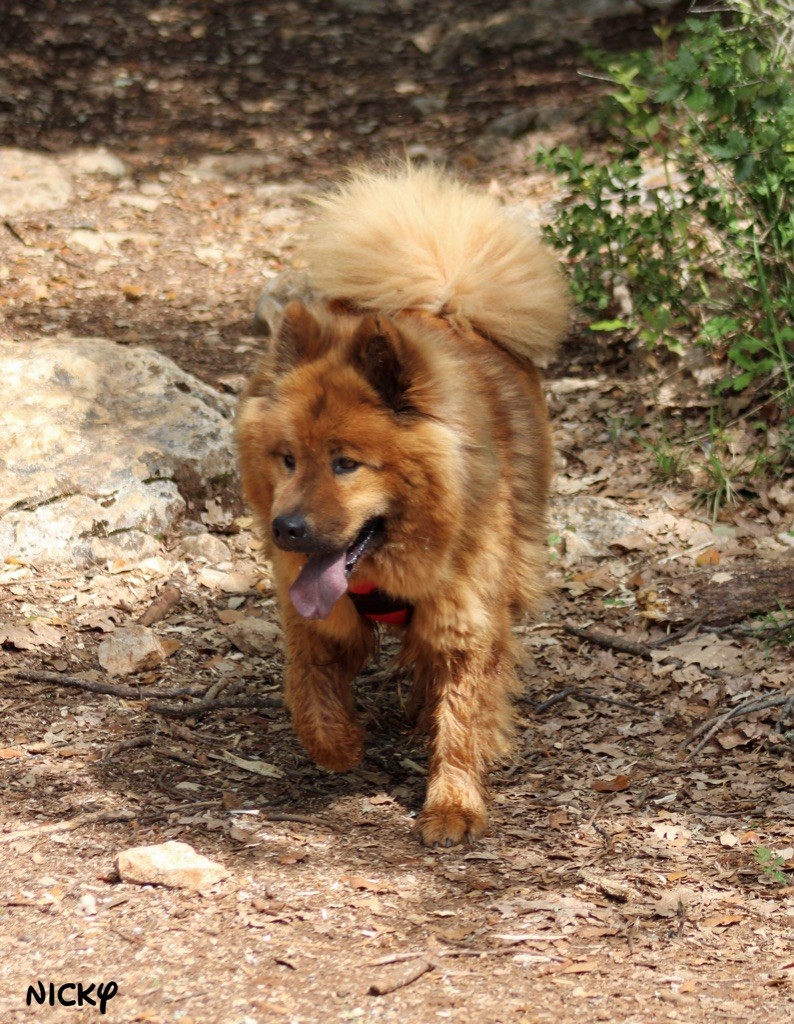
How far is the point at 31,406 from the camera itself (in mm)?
6016

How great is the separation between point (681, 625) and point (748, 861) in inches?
67.9

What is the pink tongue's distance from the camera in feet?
12.5

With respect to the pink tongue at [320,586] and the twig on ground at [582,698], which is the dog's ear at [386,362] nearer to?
the pink tongue at [320,586]

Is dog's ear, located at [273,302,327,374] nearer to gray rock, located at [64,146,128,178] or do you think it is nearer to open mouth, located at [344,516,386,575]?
open mouth, located at [344,516,386,575]

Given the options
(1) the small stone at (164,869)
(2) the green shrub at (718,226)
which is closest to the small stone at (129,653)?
(1) the small stone at (164,869)

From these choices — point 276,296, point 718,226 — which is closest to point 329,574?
point 718,226

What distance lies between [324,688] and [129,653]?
1.16 m

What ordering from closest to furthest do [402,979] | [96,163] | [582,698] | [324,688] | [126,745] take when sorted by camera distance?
1. [402,979]
2. [324,688]
3. [126,745]
4. [582,698]
5. [96,163]

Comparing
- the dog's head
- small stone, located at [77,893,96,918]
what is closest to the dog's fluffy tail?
the dog's head

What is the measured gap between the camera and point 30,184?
9.18m

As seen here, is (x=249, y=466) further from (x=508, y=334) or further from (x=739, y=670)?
(x=739, y=670)

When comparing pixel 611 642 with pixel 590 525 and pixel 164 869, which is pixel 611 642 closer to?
pixel 590 525

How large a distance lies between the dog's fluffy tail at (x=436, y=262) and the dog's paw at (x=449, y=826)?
186 cm

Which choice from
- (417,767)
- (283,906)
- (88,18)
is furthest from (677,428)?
(88,18)
